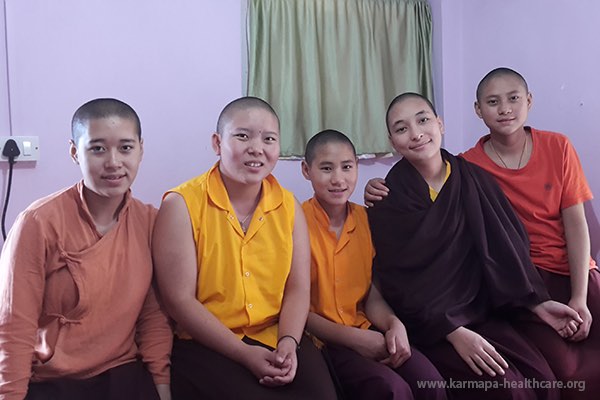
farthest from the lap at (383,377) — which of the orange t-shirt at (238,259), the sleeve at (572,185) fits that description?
the sleeve at (572,185)

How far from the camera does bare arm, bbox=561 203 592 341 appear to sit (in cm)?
169

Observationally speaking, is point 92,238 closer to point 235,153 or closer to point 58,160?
point 235,153

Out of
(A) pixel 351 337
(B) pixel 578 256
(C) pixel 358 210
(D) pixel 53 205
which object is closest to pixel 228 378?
(A) pixel 351 337

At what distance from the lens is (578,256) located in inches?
70.7

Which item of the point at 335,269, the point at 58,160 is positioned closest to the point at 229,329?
the point at 335,269

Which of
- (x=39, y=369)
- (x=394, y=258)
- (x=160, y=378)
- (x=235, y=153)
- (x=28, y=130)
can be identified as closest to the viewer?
(x=39, y=369)

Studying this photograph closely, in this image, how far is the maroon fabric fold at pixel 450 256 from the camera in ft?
5.38

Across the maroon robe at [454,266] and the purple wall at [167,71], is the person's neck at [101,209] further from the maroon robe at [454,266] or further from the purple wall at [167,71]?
the maroon robe at [454,266]

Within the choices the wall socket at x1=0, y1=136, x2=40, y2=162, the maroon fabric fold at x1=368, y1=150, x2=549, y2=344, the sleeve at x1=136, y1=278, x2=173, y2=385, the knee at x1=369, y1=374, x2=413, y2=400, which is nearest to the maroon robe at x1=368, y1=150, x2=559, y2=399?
the maroon fabric fold at x1=368, y1=150, x2=549, y2=344

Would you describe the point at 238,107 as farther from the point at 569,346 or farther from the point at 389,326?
the point at 569,346

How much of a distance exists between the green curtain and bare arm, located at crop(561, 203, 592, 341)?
3.63 feet

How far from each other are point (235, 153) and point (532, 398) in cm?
114

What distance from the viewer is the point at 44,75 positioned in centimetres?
207

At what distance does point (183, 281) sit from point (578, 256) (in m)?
1.37
